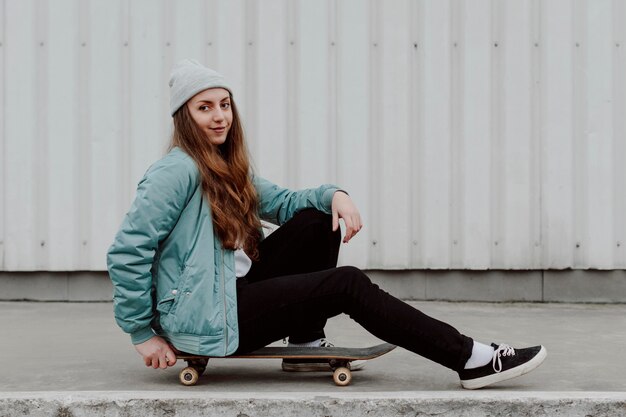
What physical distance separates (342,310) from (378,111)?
2671 millimetres

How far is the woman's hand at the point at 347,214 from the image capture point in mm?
3332

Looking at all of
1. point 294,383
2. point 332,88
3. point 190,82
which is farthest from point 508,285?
point 190,82

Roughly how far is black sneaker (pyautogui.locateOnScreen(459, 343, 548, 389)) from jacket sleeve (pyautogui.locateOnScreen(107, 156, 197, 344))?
1.17 metres

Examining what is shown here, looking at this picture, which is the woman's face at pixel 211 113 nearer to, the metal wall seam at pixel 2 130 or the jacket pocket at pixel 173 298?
the jacket pocket at pixel 173 298

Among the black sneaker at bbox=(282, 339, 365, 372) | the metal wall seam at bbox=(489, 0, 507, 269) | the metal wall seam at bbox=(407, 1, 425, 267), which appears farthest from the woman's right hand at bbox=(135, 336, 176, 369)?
the metal wall seam at bbox=(489, 0, 507, 269)

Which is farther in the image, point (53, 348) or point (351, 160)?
point (351, 160)

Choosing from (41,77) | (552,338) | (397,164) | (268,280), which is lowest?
(552,338)

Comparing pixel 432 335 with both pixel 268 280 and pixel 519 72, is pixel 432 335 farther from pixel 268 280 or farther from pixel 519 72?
pixel 519 72

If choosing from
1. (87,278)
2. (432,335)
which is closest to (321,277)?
(432,335)

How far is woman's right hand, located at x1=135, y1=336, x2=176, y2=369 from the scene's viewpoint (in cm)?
319

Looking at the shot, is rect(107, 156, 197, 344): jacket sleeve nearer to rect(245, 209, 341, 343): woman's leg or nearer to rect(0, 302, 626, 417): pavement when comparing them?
rect(0, 302, 626, 417): pavement

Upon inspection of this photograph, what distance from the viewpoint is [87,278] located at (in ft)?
19.1

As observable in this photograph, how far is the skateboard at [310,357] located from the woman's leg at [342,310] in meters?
0.08

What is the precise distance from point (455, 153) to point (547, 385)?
2567 millimetres
